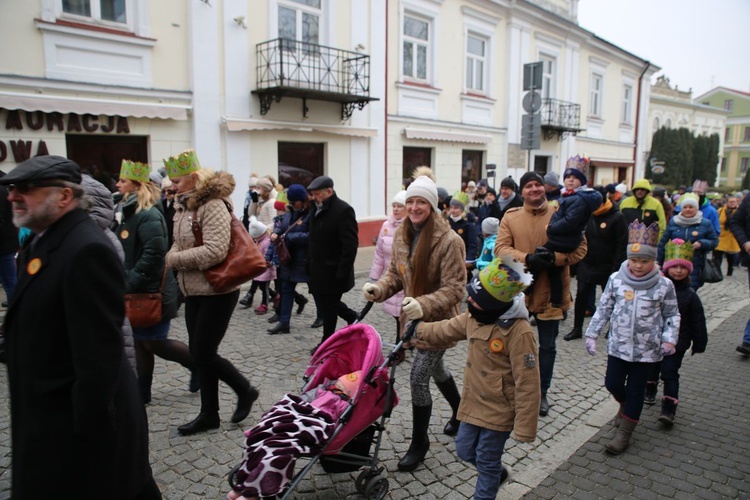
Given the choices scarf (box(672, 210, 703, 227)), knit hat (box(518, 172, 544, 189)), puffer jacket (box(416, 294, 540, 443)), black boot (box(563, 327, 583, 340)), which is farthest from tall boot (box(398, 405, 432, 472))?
scarf (box(672, 210, 703, 227))

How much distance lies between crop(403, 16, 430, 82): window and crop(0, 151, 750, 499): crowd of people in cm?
969

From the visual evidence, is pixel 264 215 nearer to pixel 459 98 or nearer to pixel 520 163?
pixel 459 98

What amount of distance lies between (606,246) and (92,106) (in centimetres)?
837

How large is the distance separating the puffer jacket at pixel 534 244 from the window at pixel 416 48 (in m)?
11.2

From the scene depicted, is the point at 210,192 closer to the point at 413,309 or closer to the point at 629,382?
the point at 413,309

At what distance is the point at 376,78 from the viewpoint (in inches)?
538

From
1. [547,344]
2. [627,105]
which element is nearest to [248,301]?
[547,344]

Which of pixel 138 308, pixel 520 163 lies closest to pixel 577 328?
pixel 138 308

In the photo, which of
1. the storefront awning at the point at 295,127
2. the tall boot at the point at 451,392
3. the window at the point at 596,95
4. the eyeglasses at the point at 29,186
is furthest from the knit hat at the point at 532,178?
the window at the point at 596,95

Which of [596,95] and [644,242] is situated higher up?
[596,95]

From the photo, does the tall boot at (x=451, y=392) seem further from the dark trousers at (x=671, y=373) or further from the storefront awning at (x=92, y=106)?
the storefront awning at (x=92, y=106)

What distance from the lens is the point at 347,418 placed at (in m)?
2.95

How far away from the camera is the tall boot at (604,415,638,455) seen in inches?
155

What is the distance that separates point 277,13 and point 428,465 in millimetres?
10710
